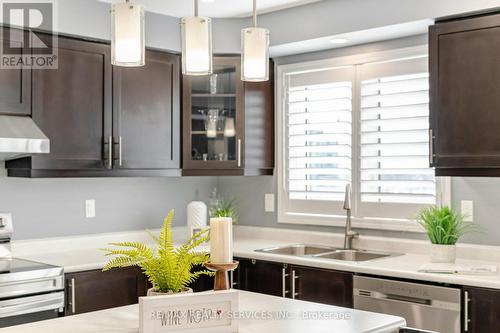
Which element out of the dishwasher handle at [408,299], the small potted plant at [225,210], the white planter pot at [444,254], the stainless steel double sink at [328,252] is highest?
the small potted plant at [225,210]

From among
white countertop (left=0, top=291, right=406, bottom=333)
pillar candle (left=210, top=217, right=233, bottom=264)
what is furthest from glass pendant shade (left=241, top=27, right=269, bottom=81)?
white countertop (left=0, top=291, right=406, bottom=333)

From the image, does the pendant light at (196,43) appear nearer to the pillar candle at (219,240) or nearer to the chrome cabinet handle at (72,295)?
the pillar candle at (219,240)

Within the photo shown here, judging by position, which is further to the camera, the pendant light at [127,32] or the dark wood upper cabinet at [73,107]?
the dark wood upper cabinet at [73,107]

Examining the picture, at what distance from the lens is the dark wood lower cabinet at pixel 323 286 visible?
342cm

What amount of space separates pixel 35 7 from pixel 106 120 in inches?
29.7

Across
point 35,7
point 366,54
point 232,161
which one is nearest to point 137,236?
point 232,161

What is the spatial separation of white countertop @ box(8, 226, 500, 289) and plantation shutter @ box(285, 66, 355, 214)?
29 centimetres

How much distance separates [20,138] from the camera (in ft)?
10.8

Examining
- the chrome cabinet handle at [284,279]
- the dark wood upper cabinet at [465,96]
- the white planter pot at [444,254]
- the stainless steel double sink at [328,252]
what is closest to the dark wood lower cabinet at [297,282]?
the chrome cabinet handle at [284,279]

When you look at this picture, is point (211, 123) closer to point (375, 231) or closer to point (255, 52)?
point (375, 231)

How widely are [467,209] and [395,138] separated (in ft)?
2.04

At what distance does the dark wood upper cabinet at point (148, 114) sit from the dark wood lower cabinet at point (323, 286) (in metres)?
1.17

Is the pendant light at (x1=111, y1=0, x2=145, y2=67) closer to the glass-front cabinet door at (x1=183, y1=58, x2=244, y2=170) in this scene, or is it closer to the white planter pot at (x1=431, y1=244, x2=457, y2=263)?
the white planter pot at (x1=431, y1=244, x2=457, y2=263)

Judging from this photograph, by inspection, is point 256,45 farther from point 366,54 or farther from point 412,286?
point 366,54
